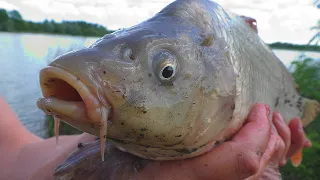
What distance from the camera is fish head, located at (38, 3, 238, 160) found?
986 millimetres

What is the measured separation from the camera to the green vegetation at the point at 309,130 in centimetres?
373

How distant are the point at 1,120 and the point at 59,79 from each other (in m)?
1.90

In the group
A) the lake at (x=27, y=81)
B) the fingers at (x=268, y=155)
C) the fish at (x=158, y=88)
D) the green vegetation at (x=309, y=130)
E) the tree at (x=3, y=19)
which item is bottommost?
the tree at (x=3, y=19)

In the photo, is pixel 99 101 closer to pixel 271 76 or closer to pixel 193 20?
pixel 193 20

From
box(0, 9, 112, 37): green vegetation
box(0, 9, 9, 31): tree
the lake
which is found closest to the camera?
the lake

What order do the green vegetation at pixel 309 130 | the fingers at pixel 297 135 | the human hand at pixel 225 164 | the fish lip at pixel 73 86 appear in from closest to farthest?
the fish lip at pixel 73 86 < the human hand at pixel 225 164 < the fingers at pixel 297 135 < the green vegetation at pixel 309 130

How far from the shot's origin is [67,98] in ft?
3.32

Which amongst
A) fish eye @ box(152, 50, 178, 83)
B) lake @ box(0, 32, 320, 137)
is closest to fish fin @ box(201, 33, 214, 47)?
fish eye @ box(152, 50, 178, 83)

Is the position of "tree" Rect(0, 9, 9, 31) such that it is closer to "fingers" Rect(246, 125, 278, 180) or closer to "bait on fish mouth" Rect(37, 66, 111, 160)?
"fingers" Rect(246, 125, 278, 180)

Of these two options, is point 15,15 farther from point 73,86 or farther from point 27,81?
point 73,86

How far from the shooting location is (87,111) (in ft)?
3.24

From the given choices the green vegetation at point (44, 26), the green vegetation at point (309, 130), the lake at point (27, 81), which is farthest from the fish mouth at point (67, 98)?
the green vegetation at point (44, 26)

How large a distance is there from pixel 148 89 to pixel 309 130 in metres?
3.39

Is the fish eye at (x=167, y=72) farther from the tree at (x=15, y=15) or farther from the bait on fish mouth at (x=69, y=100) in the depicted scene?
the tree at (x=15, y=15)
